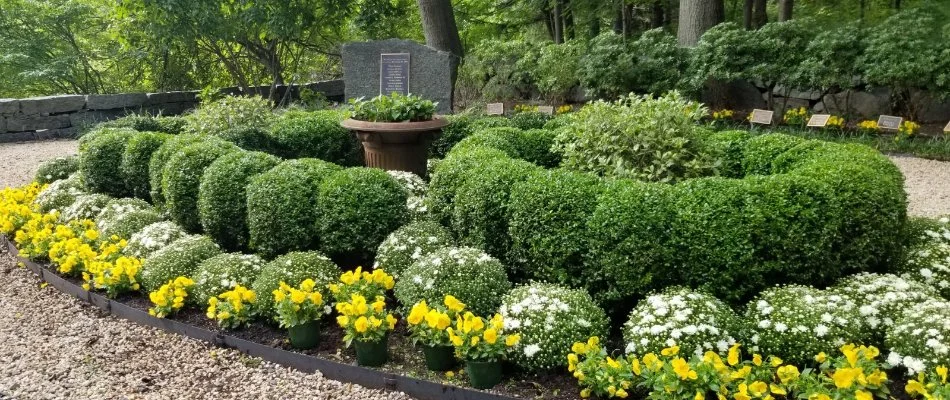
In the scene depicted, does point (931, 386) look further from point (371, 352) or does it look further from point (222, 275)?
point (222, 275)

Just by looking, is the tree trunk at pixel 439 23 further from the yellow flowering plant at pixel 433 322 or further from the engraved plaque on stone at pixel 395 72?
the yellow flowering plant at pixel 433 322

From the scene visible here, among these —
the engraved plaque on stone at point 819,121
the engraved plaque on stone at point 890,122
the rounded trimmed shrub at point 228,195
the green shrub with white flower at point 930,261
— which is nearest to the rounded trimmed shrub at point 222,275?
the rounded trimmed shrub at point 228,195

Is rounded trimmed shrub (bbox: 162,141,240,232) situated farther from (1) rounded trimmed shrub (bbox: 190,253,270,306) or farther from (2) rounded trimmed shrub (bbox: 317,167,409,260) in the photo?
(2) rounded trimmed shrub (bbox: 317,167,409,260)

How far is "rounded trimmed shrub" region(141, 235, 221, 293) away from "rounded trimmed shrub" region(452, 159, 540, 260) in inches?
66.1

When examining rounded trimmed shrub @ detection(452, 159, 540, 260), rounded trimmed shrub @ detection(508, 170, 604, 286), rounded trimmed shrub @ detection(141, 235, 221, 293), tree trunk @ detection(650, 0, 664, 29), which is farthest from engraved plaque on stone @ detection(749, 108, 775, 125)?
rounded trimmed shrub @ detection(141, 235, 221, 293)

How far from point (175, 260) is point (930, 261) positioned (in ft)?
14.7

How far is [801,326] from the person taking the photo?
9.78ft

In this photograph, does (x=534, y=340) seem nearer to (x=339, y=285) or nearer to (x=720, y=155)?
(x=339, y=285)

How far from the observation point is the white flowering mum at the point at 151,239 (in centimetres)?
460

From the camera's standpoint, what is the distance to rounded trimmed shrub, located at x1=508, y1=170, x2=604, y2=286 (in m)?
3.56

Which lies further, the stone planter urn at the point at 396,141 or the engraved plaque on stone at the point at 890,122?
the engraved plaque on stone at the point at 890,122

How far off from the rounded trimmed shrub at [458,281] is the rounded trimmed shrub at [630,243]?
1.65ft

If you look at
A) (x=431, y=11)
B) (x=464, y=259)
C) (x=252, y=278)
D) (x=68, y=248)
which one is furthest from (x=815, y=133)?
(x=68, y=248)

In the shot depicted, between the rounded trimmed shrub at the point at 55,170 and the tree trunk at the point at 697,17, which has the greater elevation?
the tree trunk at the point at 697,17
